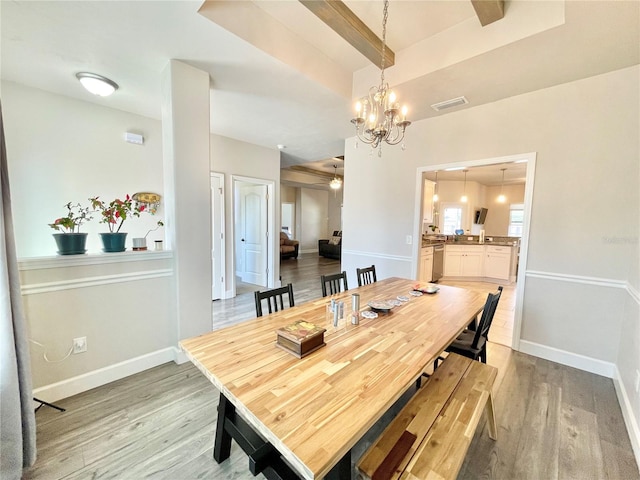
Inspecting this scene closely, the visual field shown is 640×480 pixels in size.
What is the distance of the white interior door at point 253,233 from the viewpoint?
5.29 meters

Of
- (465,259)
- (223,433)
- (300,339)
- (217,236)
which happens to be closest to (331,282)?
(300,339)

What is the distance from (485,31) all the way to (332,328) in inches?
103

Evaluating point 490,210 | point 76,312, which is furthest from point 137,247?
point 490,210

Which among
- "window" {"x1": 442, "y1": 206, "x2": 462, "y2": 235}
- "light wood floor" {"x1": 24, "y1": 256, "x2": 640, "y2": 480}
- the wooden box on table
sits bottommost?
"light wood floor" {"x1": 24, "y1": 256, "x2": 640, "y2": 480}

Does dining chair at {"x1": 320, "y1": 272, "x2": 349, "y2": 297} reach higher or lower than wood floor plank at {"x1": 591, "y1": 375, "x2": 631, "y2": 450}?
higher

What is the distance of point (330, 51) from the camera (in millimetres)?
2617

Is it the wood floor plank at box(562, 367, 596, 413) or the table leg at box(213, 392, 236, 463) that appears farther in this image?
the wood floor plank at box(562, 367, 596, 413)

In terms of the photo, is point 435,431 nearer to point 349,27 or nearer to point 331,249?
Result: point 349,27

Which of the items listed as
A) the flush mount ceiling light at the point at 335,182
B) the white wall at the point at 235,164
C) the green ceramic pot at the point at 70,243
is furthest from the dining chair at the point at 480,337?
the flush mount ceiling light at the point at 335,182

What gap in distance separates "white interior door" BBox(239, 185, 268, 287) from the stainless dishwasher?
3.63m

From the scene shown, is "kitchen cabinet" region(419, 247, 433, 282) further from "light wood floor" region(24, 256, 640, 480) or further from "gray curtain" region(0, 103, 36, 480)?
"gray curtain" region(0, 103, 36, 480)

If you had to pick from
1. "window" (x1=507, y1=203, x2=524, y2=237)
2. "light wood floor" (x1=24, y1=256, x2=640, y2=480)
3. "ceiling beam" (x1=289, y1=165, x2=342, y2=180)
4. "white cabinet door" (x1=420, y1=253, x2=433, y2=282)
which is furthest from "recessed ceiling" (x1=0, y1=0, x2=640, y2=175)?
"window" (x1=507, y1=203, x2=524, y2=237)

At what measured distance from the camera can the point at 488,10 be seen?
1906 millimetres

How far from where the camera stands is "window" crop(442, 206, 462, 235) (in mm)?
8141
